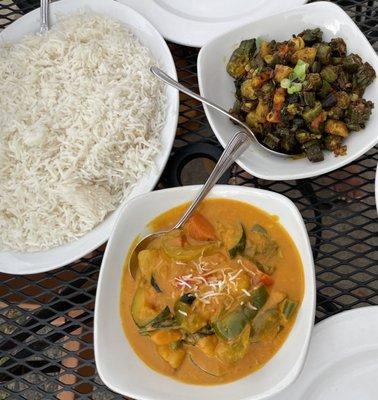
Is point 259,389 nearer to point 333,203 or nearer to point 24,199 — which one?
point 333,203

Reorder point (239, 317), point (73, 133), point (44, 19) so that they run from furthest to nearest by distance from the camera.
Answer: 1. point (44, 19)
2. point (73, 133)
3. point (239, 317)

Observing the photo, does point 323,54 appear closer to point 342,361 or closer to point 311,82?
point 311,82

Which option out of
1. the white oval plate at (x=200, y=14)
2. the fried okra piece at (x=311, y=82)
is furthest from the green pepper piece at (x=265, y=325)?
the white oval plate at (x=200, y=14)

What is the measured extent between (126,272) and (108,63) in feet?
2.14

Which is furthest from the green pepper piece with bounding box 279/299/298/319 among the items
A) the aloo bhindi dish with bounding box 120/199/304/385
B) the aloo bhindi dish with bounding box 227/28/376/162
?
the aloo bhindi dish with bounding box 227/28/376/162

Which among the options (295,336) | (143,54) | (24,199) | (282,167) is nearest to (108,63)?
(143,54)

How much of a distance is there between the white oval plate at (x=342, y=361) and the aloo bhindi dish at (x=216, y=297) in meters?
0.11

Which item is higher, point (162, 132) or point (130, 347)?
point (162, 132)

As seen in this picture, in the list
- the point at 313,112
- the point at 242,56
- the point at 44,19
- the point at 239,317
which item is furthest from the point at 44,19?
the point at 239,317

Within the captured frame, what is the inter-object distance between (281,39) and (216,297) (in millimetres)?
809

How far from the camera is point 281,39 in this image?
165cm

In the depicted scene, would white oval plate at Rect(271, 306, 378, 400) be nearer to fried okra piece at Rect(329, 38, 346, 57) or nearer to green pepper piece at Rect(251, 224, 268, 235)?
green pepper piece at Rect(251, 224, 268, 235)

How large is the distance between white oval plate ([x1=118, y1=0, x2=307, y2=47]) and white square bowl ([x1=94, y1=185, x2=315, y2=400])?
0.58 meters

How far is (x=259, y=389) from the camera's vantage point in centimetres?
130
